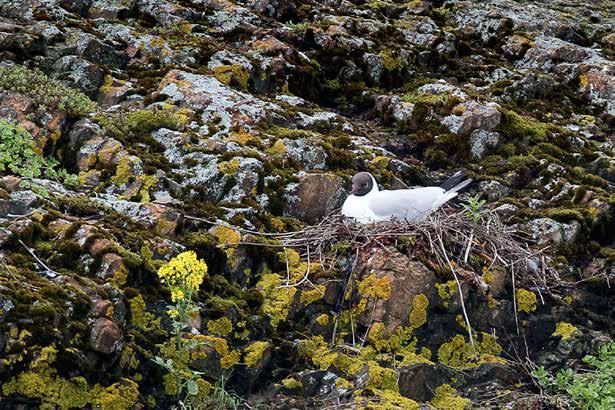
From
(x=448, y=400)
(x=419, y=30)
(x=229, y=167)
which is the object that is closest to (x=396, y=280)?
(x=448, y=400)

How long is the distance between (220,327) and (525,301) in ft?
9.54

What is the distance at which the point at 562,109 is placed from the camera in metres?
11.4

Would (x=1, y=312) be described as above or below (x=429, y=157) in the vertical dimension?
above

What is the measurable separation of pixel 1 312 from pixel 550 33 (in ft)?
37.0

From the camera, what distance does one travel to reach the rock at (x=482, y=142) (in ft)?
33.1

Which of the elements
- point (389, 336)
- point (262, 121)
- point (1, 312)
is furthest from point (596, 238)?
point (1, 312)

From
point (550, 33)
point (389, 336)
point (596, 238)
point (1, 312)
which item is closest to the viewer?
point (1, 312)

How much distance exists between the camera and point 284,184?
8469 millimetres

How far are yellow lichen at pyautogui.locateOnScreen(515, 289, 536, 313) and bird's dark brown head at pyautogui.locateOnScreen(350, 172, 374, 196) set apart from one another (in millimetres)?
1798

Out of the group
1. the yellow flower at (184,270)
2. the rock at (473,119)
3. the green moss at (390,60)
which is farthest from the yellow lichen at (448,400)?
the green moss at (390,60)

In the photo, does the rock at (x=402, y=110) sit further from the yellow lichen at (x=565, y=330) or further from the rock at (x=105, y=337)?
the rock at (x=105, y=337)

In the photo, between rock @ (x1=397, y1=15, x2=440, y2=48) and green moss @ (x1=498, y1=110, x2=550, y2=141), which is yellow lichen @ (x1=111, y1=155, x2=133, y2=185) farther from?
rock @ (x1=397, y1=15, x2=440, y2=48)

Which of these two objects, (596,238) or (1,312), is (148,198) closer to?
(1,312)

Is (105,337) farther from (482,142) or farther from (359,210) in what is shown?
(482,142)
